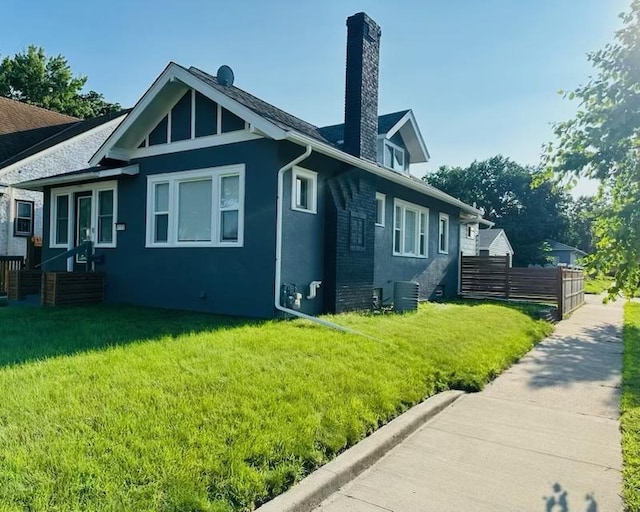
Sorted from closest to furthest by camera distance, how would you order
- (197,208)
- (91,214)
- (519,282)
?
1. (197,208)
2. (91,214)
3. (519,282)

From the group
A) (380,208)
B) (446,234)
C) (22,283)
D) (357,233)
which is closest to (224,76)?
(357,233)

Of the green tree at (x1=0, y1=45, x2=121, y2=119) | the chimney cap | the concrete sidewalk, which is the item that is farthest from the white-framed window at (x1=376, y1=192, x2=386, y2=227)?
the green tree at (x1=0, y1=45, x2=121, y2=119)

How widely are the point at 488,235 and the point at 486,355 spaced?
3059 centimetres

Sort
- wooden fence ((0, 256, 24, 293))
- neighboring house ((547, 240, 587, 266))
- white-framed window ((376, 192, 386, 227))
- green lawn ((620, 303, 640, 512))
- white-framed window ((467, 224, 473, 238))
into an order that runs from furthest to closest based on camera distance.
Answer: neighboring house ((547, 240, 587, 266))
white-framed window ((467, 224, 473, 238))
wooden fence ((0, 256, 24, 293))
white-framed window ((376, 192, 386, 227))
green lawn ((620, 303, 640, 512))

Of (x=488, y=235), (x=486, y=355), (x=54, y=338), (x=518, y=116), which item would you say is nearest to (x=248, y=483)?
(x=54, y=338)

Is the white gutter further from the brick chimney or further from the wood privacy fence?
the wood privacy fence

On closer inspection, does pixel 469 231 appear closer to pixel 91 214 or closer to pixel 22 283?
pixel 91 214

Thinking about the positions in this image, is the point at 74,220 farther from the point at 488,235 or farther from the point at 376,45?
the point at 488,235

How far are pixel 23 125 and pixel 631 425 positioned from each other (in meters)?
23.1

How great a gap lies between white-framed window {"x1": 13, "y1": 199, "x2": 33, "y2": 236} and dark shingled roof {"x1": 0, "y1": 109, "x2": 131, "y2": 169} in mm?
1428

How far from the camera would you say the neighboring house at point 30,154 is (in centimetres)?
1596

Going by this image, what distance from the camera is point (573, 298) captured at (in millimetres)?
16656

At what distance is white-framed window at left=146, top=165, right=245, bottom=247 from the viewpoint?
9.15 m

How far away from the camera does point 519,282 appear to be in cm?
1625
